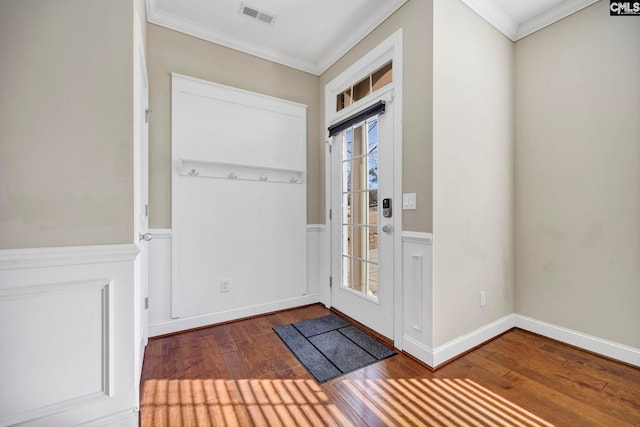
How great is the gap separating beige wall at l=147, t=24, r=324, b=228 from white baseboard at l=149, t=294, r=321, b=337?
85cm

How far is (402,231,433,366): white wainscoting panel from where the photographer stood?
1885mm

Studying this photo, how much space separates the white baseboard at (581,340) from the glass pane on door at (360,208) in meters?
1.39

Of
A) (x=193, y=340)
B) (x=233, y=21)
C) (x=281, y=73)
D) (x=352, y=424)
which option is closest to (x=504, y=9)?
(x=281, y=73)

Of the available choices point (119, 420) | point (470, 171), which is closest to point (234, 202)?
point (119, 420)

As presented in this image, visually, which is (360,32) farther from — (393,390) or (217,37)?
(393,390)

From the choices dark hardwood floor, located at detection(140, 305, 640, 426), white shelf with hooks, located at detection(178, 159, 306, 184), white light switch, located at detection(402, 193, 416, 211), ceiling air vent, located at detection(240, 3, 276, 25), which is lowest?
dark hardwood floor, located at detection(140, 305, 640, 426)

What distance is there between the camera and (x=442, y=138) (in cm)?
193

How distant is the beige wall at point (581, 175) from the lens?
1.93 metres

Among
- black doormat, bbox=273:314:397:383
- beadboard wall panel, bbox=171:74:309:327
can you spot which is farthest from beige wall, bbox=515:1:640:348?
beadboard wall panel, bbox=171:74:309:327

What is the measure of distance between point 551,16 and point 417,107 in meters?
1.49

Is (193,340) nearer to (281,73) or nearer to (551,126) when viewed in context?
(281,73)

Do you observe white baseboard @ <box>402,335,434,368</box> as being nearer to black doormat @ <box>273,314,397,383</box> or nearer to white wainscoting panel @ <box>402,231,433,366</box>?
white wainscoting panel @ <box>402,231,433,366</box>

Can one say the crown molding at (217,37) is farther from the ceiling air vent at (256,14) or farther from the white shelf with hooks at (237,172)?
the white shelf with hooks at (237,172)

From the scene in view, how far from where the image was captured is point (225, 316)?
2.59 m
